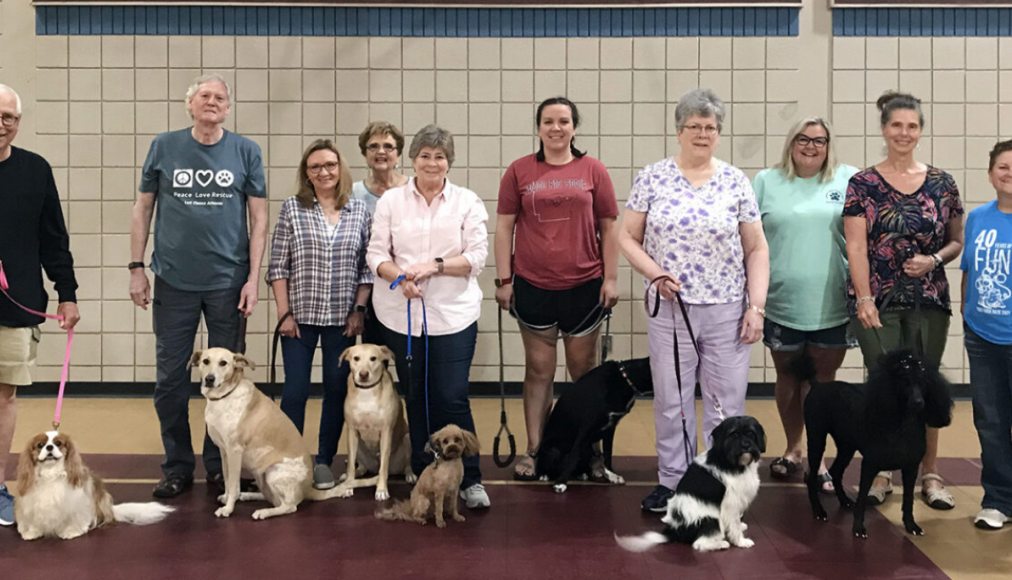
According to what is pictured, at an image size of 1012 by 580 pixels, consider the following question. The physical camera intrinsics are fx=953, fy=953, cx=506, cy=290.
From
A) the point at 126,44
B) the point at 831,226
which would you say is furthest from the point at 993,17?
the point at 126,44

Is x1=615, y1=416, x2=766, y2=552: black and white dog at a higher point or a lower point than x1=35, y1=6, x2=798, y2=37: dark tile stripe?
lower

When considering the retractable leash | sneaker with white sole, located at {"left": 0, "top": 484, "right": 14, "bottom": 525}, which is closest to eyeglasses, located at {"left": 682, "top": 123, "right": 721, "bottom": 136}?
the retractable leash

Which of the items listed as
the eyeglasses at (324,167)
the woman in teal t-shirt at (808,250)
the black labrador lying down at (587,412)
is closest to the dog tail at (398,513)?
the black labrador lying down at (587,412)

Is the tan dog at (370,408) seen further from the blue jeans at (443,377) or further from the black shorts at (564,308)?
the black shorts at (564,308)

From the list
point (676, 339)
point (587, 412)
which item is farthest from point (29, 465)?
point (676, 339)

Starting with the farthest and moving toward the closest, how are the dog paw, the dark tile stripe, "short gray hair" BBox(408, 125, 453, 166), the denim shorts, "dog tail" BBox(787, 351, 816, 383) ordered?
the dark tile stripe, the denim shorts, "dog tail" BBox(787, 351, 816, 383), "short gray hair" BBox(408, 125, 453, 166), the dog paw

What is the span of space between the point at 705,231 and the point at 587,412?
0.88 metres

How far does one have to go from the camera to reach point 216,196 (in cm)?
371

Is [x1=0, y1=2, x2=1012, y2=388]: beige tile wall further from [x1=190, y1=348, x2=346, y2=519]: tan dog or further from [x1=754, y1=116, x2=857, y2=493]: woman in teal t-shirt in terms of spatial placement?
[x1=190, y1=348, x2=346, y2=519]: tan dog

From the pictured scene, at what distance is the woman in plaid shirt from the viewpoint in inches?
148

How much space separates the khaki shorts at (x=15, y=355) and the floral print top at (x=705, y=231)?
2237 mm

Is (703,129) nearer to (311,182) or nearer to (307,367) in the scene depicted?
(311,182)

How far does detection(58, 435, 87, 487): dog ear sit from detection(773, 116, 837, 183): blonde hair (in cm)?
283

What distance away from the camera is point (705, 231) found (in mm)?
3279
